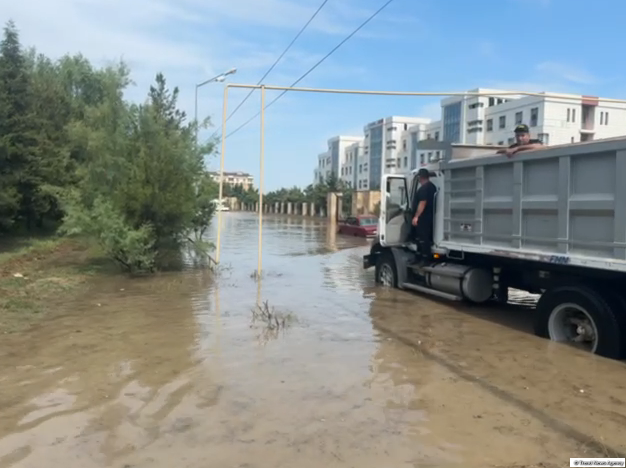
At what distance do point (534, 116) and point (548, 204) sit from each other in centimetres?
5983

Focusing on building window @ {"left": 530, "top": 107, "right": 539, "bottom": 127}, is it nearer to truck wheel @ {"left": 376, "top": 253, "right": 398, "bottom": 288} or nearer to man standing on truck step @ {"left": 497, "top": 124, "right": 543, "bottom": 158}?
truck wheel @ {"left": 376, "top": 253, "right": 398, "bottom": 288}

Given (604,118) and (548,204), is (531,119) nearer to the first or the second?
(604,118)

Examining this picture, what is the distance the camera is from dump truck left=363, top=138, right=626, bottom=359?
711 cm

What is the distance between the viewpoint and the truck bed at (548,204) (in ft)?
23.2

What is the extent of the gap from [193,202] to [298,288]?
439cm

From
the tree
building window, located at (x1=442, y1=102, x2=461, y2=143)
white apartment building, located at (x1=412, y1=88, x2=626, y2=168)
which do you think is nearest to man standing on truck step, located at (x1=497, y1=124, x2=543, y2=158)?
the tree

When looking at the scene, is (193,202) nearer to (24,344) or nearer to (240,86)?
(240,86)

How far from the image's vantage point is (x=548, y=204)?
26.4 feet

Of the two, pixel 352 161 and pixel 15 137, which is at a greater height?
pixel 352 161

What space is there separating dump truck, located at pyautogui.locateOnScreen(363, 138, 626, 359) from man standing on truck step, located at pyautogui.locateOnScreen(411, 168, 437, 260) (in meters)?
0.14

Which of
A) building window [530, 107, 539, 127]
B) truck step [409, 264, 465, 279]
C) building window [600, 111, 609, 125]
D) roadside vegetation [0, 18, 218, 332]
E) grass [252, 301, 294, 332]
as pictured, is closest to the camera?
grass [252, 301, 294, 332]

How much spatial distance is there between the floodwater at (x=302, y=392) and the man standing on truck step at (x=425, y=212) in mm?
1703

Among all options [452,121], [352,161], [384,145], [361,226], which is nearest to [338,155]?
[352,161]

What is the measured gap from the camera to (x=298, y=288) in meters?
13.7
